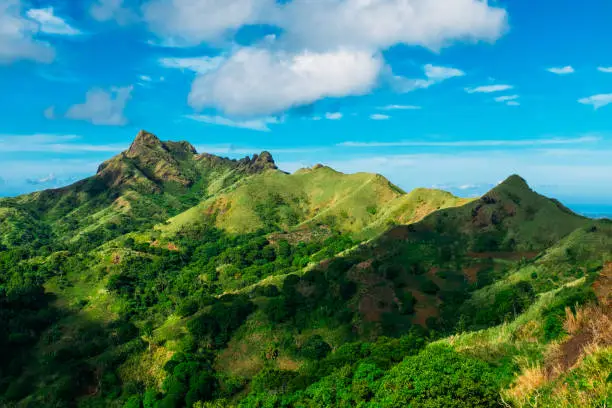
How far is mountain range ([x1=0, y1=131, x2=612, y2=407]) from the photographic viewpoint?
25.1 metres

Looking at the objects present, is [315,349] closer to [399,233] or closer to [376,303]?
[376,303]

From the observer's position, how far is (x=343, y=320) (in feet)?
244

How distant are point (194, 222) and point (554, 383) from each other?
194 meters

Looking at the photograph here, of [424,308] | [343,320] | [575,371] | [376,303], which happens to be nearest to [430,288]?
[424,308]

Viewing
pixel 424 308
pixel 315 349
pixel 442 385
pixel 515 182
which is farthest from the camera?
pixel 515 182

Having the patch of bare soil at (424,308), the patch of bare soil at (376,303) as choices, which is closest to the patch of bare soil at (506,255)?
the patch of bare soil at (424,308)

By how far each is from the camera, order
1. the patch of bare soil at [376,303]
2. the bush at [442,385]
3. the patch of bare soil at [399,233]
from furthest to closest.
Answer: the patch of bare soil at [399,233] → the patch of bare soil at [376,303] → the bush at [442,385]

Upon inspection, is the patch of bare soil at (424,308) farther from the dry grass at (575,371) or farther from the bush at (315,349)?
the dry grass at (575,371)

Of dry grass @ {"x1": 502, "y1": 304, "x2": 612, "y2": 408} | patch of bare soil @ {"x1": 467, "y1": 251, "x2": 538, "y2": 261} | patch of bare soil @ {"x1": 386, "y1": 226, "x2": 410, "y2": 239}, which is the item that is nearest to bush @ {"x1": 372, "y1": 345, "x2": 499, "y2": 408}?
dry grass @ {"x1": 502, "y1": 304, "x2": 612, "y2": 408}

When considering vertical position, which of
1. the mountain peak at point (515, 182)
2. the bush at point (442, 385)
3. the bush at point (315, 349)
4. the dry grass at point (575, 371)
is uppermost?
the mountain peak at point (515, 182)

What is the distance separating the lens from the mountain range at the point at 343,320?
987 inches

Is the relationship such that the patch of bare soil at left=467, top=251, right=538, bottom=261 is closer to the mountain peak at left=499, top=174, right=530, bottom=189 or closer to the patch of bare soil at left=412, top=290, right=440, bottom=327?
the patch of bare soil at left=412, top=290, right=440, bottom=327

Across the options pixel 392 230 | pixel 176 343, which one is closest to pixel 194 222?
pixel 392 230

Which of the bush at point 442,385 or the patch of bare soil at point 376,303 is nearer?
the bush at point 442,385
